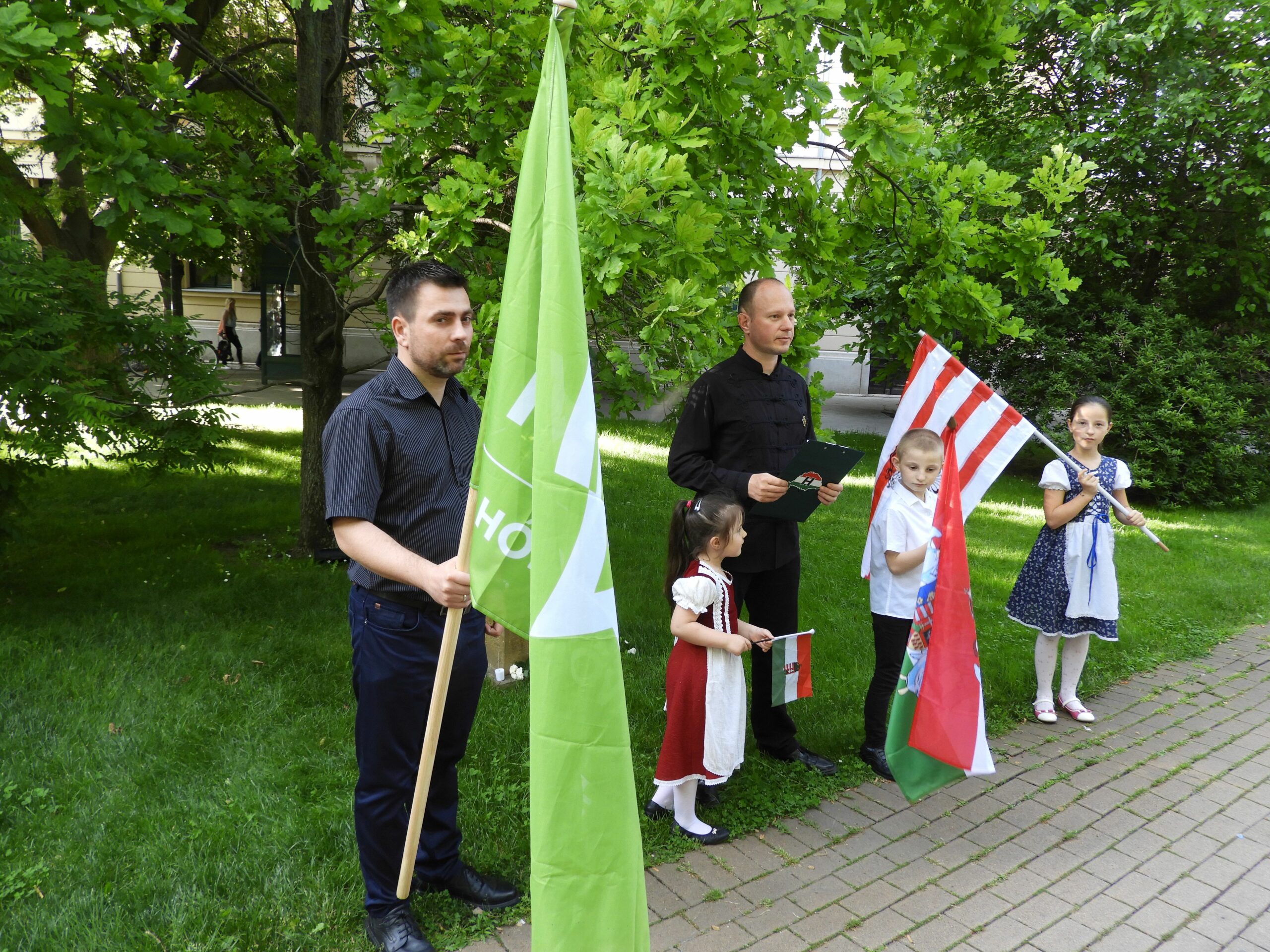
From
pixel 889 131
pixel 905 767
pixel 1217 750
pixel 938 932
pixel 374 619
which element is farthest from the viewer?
pixel 1217 750

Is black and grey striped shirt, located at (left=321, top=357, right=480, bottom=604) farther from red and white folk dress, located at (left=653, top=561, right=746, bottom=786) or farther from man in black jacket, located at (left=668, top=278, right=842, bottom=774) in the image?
man in black jacket, located at (left=668, top=278, right=842, bottom=774)

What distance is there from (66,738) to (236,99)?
24.2 ft

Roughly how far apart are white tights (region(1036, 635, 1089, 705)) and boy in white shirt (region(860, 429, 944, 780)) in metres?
1.39

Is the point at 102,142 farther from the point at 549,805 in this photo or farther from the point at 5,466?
the point at 549,805

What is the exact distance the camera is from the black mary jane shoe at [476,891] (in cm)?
317

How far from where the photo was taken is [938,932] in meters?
3.21

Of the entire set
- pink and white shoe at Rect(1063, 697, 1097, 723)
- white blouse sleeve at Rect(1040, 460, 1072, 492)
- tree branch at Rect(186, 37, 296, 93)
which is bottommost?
pink and white shoe at Rect(1063, 697, 1097, 723)

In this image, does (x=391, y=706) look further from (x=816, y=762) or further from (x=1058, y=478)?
(x=1058, y=478)

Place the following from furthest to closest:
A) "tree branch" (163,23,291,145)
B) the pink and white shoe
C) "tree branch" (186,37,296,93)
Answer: "tree branch" (186,37,296,93) → "tree branch" (163,23,291,145) → the pink and white shoe

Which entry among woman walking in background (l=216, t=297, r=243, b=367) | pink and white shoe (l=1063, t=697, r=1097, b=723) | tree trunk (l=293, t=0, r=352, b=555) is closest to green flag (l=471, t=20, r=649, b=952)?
pink and white shoe (l=1063, t=697, r=1097, b=723)

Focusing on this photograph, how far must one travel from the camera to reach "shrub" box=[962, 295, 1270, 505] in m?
12.0

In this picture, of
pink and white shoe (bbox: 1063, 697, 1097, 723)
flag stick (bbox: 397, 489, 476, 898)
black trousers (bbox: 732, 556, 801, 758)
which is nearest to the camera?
flag stick (bbox: 397, 489, 476, 898)

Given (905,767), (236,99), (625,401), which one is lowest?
(905,767)

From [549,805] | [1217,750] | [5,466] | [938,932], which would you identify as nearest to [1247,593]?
[1217,750]
